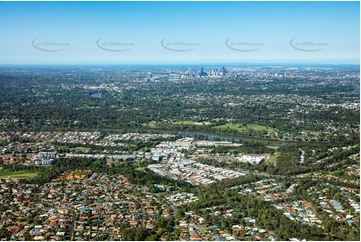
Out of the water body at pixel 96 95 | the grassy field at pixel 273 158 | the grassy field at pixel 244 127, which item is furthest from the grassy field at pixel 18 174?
the water body at pixel 96 95

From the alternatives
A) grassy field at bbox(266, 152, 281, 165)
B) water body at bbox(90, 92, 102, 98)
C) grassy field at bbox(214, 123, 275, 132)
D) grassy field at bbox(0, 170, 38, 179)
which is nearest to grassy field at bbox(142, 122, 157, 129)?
grassy field at bbox(214, 123, 275, 132)

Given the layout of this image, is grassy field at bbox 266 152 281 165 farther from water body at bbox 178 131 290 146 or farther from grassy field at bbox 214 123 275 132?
grassy field at bbox 214 123 275 132

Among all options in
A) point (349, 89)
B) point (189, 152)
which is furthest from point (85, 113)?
point (349, 89)

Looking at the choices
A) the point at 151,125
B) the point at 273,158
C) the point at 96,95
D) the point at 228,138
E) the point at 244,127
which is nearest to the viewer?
the point at 273,158

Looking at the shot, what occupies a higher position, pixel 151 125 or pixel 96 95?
pixel 96 95

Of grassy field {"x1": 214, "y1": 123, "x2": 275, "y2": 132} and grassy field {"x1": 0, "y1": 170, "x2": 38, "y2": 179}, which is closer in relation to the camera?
grassy field {"x1": 0, "y1": 170, "x2": 38, "y2": 179}

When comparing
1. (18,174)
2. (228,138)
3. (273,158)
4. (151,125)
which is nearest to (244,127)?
(228,138)

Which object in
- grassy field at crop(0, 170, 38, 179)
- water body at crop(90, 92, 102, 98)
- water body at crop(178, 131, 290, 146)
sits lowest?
→ grassy field at crop(0, 170, 38, 179)

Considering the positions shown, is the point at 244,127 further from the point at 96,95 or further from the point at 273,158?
the point at 96,95

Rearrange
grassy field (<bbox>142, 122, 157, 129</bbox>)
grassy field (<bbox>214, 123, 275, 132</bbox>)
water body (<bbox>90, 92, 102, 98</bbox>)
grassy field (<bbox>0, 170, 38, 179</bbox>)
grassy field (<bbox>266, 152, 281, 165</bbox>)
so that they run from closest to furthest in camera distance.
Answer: grassy field (<bbox>0, 170, 38, 179</bbox>)
grassy field (<bbox>266, 152, 281, 165</bbox>)
grassy field (<bbox>214, 123, 275, 132</bbox>)
grassy field (<bbox>142, 122, 157, 129</bbox>)
water body (<bbox>90, 92, 102, 98</bbox>)

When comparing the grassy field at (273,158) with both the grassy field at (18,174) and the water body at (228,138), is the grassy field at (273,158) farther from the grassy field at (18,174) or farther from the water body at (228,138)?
the grassy field at (18,174)

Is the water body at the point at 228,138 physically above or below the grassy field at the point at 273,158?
below

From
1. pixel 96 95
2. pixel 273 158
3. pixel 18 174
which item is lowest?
pixel 18 174
